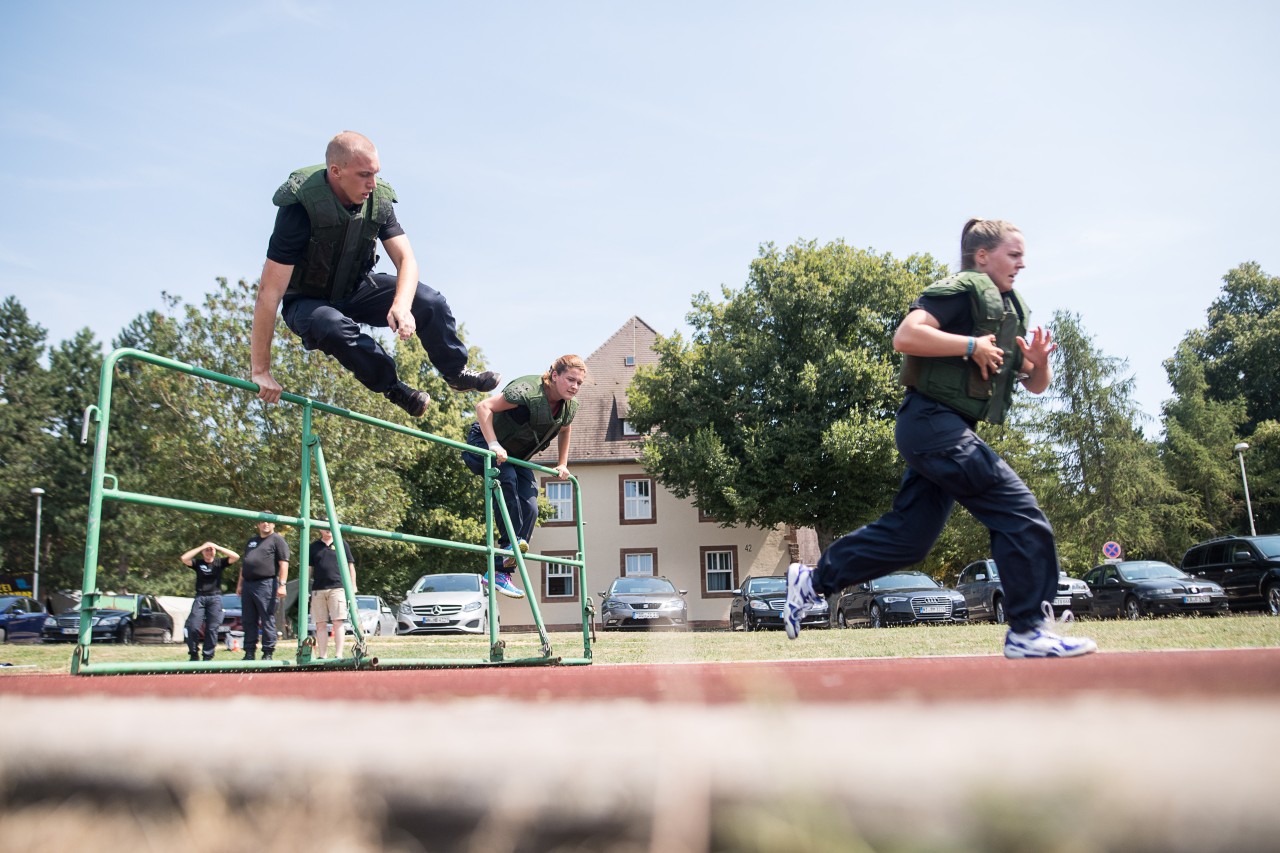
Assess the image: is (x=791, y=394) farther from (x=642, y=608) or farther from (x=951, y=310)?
(x=951, y=310)

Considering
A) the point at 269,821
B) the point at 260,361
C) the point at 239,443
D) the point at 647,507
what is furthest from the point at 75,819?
the point at 647,507

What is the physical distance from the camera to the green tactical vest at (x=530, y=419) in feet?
21.9

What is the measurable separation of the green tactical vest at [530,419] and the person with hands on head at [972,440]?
292cm

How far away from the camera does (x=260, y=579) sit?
11508 millimetres

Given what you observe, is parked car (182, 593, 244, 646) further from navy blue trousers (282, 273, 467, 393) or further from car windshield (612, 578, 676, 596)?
navy blue trousers (282, 273, 467, 393)

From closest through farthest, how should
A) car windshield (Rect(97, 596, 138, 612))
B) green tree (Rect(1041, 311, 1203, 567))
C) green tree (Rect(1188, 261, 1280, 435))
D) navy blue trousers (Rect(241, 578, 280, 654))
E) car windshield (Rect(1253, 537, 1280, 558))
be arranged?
car windshield (Rect(97, 596, 138, 612))
navy blue trousers (Rect(241, 578, 280, 654))
car windshield (Rect(1253, 537, 1280, 558))
green tree (Rect(1041, 311, 1203, 567))
green tree (Rect(1188, 261, 1280, 435))

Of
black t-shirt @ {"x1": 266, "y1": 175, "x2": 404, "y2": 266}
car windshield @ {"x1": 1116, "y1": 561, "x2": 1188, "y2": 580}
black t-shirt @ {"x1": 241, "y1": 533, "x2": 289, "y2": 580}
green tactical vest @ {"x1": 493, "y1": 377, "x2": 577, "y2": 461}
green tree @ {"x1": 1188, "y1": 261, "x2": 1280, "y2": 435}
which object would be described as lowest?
car windshield @ {"x1": 1116, "y1": 561, "x2": 1188, "y2": 580}

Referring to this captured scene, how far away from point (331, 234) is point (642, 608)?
19735 millimetres

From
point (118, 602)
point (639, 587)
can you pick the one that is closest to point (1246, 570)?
point (639, 587)

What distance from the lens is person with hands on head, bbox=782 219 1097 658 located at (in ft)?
11.8

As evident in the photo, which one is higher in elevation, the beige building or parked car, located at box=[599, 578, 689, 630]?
the beige building

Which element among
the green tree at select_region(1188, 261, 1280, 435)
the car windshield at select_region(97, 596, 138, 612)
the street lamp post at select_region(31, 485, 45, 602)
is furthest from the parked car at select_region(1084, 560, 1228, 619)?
the street lamp post at select_region(31, 485, 45, 602)

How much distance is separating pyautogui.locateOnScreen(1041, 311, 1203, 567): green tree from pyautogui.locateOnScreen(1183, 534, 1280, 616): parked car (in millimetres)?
17554

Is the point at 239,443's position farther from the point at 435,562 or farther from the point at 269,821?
the point at 269,821
